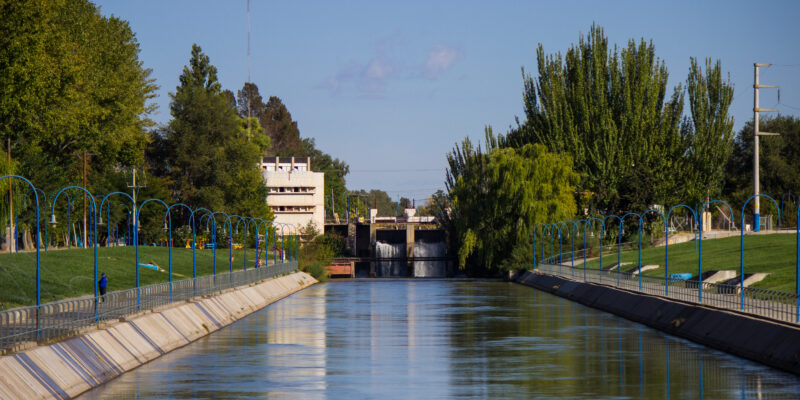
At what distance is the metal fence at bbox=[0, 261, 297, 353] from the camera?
25969 millimetres

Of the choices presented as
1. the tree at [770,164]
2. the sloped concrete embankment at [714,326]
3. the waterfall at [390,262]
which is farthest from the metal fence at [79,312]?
the waterfall at [390,262]

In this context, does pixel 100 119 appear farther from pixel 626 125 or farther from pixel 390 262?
pixel 390 262

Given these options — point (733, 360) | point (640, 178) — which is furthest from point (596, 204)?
point (733, 360)

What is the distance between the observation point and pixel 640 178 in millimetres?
119938

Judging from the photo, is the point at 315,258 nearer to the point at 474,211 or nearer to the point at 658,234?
the point at 474,211

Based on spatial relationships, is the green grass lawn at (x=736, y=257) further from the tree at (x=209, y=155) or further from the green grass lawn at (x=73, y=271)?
the tree at (x=209, y=155)

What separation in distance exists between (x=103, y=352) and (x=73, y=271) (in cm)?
4384

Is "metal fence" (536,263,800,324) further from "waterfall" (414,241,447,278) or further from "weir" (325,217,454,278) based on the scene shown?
"waterfall" (414,241,447,278)

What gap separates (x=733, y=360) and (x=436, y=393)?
1189cm

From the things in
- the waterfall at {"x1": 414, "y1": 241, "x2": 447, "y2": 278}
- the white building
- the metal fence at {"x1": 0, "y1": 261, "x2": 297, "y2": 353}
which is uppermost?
the white building

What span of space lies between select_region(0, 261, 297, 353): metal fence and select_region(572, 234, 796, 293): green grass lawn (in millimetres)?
30672

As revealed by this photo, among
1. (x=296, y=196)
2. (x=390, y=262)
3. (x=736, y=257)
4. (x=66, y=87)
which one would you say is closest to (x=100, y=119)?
(x=66, y=87)

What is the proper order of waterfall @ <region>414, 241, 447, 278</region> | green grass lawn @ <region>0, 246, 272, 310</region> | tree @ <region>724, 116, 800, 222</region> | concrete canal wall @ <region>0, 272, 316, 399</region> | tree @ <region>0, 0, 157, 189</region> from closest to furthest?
concrete canal wall @ <region>0, 272, 316, 399</region>
green grass lawn @ <region>0, 246, 272, 310</region>
tree @ <region>0, 0, 157, 189</region>
tree @ <region>724, 116, 800, 222</region>
waterfall @ <region>414, 241, 447, 278</region>

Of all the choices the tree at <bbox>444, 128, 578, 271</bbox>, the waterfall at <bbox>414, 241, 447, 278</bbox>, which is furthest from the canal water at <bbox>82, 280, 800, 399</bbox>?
the waterfall at <bbox>414, 241, 447, 278</bbox>
